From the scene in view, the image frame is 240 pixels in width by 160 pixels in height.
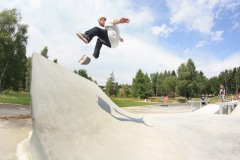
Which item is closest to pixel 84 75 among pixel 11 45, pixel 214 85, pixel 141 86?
pixel 11 45

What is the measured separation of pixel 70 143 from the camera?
15.5 feet

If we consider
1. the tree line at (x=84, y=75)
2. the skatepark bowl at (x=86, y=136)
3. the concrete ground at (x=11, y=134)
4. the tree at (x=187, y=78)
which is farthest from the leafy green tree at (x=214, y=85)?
the skatepark bowl at (x=86, y=136)

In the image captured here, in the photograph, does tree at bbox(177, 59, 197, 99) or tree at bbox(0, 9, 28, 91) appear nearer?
tree at bbox(0, 9, 28, 91)

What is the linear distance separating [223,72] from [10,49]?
3901 inches

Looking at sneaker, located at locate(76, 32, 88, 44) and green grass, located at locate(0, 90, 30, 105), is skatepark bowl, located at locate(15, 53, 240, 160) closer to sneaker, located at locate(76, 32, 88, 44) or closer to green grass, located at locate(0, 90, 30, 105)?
sneaker, located at locate(76, 32, 88, 44)

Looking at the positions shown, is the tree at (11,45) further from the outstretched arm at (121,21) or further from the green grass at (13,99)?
the outstretched arm at (121,21)

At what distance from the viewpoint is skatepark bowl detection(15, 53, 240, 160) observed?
469 centimetres

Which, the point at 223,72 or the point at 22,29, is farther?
the point at 223,72

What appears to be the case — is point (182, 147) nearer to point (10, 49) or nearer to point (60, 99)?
point (60, 99)

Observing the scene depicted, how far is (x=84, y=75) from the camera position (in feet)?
112

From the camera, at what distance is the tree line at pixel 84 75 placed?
120 feet

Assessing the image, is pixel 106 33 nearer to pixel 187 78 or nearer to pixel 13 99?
pixel 13 99

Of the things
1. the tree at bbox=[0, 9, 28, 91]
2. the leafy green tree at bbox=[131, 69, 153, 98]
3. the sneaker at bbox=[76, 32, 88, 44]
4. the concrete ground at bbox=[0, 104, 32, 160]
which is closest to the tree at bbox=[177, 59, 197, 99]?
the leafy green tree at bbox=[131, 69, 153, 98]

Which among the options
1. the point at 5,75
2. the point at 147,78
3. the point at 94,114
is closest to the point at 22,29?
the point at 5,75
